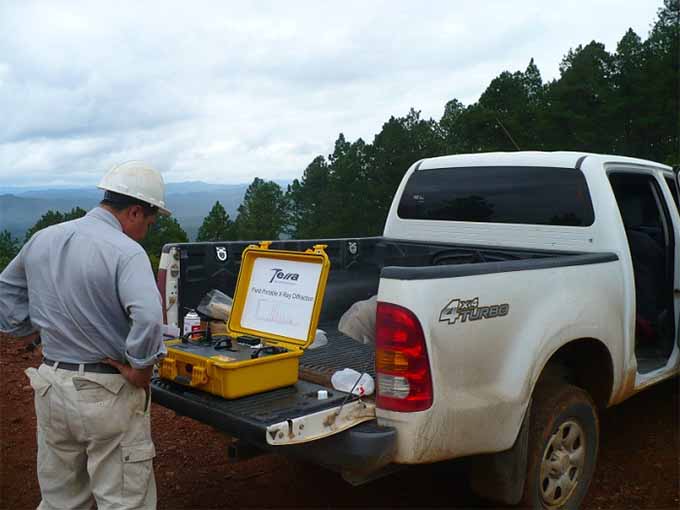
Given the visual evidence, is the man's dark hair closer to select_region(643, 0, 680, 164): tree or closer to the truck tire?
the truck tire

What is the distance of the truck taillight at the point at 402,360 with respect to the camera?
103 inches

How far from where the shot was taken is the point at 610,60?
28766mm

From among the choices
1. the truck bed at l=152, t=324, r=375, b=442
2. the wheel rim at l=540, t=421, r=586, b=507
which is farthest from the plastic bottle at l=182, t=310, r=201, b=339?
the wheel rim at l=540, t=421, r=586, b=507

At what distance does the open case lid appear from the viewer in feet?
11.1

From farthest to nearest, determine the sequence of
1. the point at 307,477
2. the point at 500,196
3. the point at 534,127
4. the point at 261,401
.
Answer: the point at 534,127 → the point at 500,196 → the point at 307,477 → the point at 261,401

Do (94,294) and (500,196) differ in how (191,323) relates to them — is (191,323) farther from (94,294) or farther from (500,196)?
(500,196)

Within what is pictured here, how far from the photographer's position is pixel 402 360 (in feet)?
8.64

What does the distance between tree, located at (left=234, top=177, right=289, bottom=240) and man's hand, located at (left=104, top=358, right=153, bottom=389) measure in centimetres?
3367

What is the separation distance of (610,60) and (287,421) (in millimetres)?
30207

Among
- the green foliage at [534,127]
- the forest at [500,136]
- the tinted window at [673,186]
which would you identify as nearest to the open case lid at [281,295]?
the tinted window at [673,186]

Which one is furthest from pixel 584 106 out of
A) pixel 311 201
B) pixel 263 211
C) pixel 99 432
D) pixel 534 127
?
pixel 99 432

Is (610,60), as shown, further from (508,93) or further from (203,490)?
(203,490)

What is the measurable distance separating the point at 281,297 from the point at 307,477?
4.20ft

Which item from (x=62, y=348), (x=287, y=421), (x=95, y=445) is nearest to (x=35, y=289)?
(x=62, y=348)
